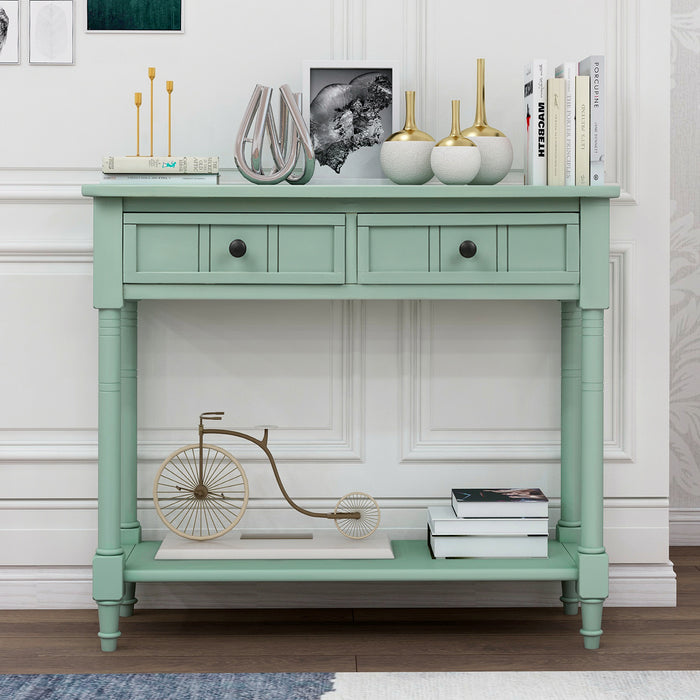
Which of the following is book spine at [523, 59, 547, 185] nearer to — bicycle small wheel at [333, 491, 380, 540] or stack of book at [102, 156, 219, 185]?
stack of book at [102, 156, 219, 185]

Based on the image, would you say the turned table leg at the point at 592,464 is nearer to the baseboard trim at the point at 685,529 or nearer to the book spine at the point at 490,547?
the book spine at the point at 490,547

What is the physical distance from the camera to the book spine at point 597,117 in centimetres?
181

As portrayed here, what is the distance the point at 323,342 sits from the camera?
2102mm

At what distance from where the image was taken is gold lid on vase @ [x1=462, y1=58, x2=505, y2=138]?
1.86 m

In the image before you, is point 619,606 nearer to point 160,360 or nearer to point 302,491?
point 302,491

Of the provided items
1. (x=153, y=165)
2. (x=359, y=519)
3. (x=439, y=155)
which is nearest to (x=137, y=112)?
(x=153, y=165)

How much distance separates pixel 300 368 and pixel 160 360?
1.11 ft

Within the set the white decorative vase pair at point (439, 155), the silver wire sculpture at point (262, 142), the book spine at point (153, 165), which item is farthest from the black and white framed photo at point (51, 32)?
the white decorative vase pair at point (439, 155)

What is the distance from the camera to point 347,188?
5.65ft

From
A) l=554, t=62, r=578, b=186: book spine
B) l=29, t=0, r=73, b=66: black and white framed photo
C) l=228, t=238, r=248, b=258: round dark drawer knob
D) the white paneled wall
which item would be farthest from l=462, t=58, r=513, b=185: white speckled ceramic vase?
l=29, t=0, r=73, b=66: black and white framed photo

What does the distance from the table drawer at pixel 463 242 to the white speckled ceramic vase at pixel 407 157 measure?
5.6 inches

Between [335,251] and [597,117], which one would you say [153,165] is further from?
[597,117]

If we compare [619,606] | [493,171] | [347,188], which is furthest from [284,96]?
[619,606]

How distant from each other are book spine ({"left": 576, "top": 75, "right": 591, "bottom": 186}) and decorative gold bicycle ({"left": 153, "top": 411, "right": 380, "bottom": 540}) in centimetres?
84
